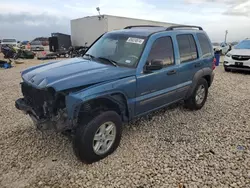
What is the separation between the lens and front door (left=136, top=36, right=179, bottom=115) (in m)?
3.49

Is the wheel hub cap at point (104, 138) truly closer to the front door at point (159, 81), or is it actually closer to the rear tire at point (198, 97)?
the front door at point (159, 81)

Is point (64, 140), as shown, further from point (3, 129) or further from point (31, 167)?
point (3, 129)

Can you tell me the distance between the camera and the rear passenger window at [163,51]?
364cm

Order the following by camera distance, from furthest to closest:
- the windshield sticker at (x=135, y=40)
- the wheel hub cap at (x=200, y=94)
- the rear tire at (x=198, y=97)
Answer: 1. the wheel hub cap at (x=200, y=94)
2. the rear tire at (x=198, y=97)
3. the windshield sticker at (x=135, y=40)

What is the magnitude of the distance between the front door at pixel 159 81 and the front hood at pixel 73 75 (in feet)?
1.21

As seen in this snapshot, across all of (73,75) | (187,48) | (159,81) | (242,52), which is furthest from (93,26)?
(73,75)

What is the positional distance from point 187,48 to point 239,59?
671 cm

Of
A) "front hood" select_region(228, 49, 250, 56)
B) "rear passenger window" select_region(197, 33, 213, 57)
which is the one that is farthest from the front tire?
"front hood" select_region(228, 49, 250, 56)

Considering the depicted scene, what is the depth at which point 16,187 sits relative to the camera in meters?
2.65

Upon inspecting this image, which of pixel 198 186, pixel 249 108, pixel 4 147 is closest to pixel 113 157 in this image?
pixel 198 186

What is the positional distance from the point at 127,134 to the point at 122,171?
107 centimetres

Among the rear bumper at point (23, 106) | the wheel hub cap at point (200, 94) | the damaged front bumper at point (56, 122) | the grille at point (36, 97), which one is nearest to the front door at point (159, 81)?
the wheel hub cap at point (200, 94)

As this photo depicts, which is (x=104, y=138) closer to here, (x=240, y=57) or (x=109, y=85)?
(x=109, y=85)

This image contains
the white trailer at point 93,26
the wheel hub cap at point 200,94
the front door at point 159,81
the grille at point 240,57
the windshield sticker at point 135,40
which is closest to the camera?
the front door at point 159,81
